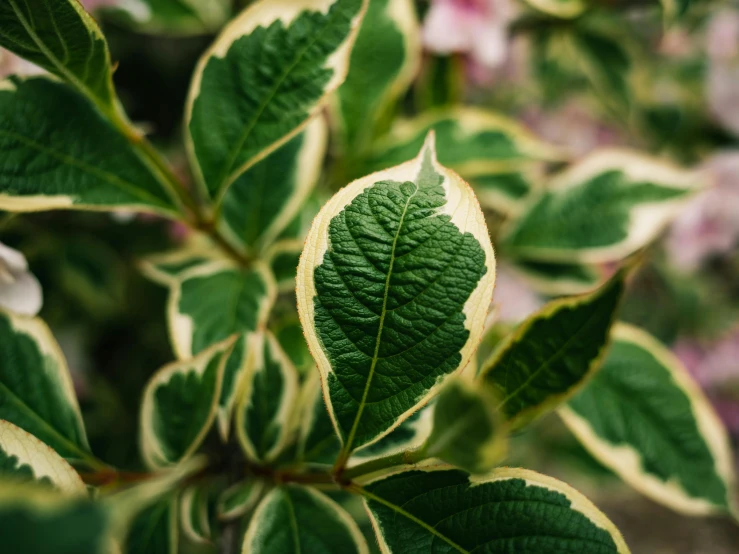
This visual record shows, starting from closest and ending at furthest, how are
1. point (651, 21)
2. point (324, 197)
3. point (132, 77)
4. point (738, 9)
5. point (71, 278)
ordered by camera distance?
point (324, 197) < point (71, 278) < point (738, 9) < point (132, 77) < point (651, 21)

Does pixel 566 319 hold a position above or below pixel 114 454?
above

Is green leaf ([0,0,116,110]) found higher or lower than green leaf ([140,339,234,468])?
higher

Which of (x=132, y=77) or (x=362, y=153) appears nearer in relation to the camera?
(x=362, y=153)

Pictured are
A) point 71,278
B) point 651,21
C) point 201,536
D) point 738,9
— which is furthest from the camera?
point 651,21

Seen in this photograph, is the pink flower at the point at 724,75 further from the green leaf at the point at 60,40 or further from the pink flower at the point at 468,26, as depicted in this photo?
the green leaf at the point at 60,40

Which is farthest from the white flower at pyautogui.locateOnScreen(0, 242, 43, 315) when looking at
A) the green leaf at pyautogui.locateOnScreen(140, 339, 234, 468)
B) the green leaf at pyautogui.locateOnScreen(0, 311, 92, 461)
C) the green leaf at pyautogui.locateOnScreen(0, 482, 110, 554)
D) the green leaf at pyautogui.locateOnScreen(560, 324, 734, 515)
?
the green leaf at pyautogui.locateOnScreen(560, 324, 734, 515)

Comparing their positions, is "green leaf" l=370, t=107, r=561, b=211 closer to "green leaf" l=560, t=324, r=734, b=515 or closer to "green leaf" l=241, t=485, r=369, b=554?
"green leaf" l=560, t=324, r=734, b=515

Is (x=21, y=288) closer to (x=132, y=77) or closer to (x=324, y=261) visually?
(x=324, y=261)

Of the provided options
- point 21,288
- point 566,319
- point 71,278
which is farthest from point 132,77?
point 566,319
